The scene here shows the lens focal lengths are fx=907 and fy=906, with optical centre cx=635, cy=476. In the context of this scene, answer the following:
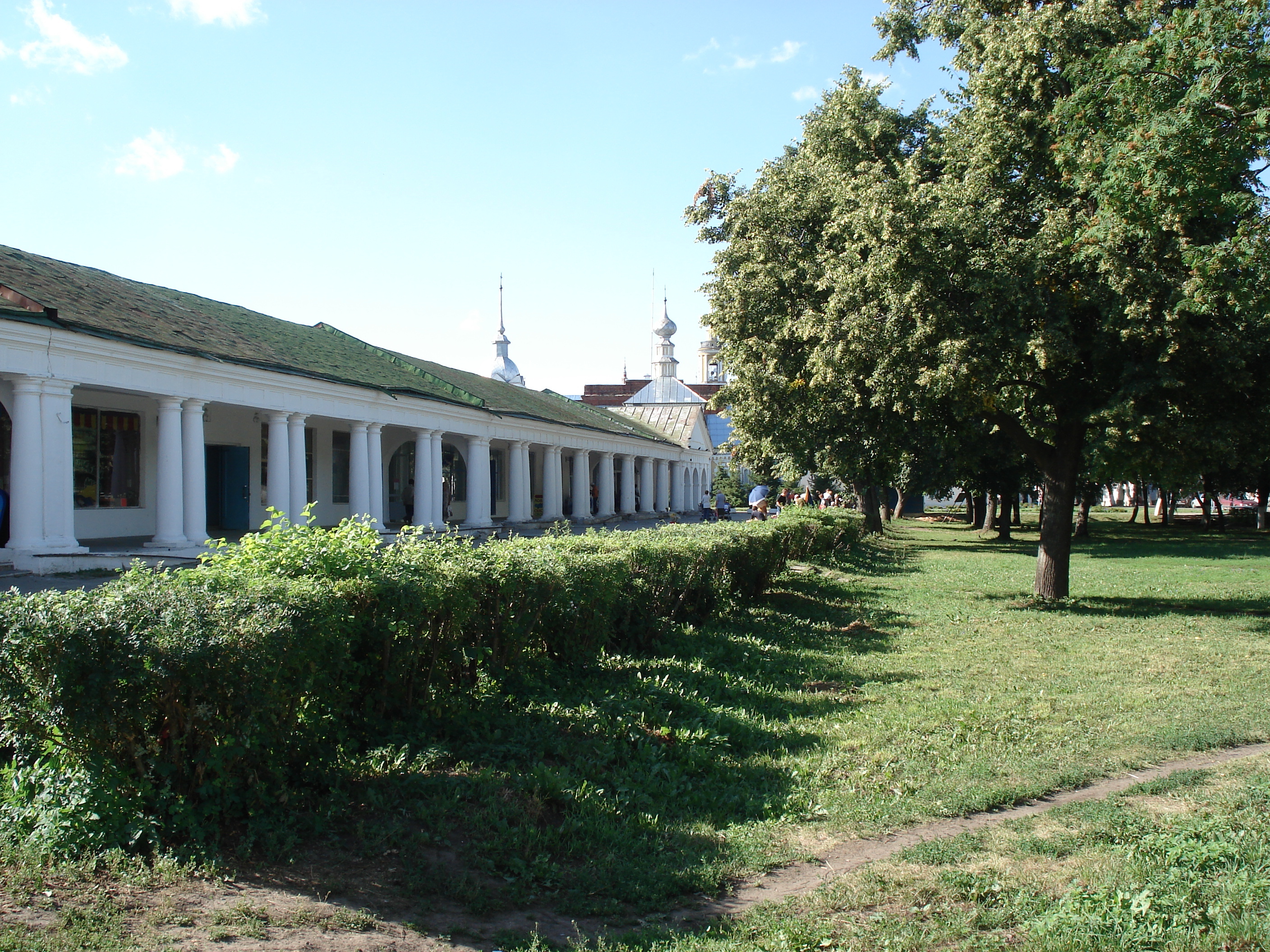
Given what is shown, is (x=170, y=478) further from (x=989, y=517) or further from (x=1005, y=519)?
(x=989, y=517)

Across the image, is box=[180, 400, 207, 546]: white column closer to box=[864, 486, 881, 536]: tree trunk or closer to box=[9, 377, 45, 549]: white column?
box=[9, 377, 45, 549]: white column

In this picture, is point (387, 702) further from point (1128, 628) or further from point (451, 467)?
point (451, 467)

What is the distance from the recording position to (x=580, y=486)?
3562 cm

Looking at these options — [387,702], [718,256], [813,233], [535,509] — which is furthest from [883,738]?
[535,509]

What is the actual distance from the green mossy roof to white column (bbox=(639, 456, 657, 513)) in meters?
14.3

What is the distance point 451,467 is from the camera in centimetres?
3256

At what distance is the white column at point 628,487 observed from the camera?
41938mm

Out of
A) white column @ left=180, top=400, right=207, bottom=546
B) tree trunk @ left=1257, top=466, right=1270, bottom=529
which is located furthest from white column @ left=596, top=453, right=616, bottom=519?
tree trunk @ left=1257, top=466, right=1270, bottom=529

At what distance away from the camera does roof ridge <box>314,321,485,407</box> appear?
2639cm

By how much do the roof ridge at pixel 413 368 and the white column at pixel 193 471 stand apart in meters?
10.2

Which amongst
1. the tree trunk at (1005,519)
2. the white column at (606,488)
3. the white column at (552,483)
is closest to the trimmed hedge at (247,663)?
the white column at (552,483)

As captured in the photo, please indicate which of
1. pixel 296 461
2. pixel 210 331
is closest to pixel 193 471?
pixel 296 461

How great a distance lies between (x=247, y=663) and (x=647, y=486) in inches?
1608

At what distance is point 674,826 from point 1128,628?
942 centimetres
